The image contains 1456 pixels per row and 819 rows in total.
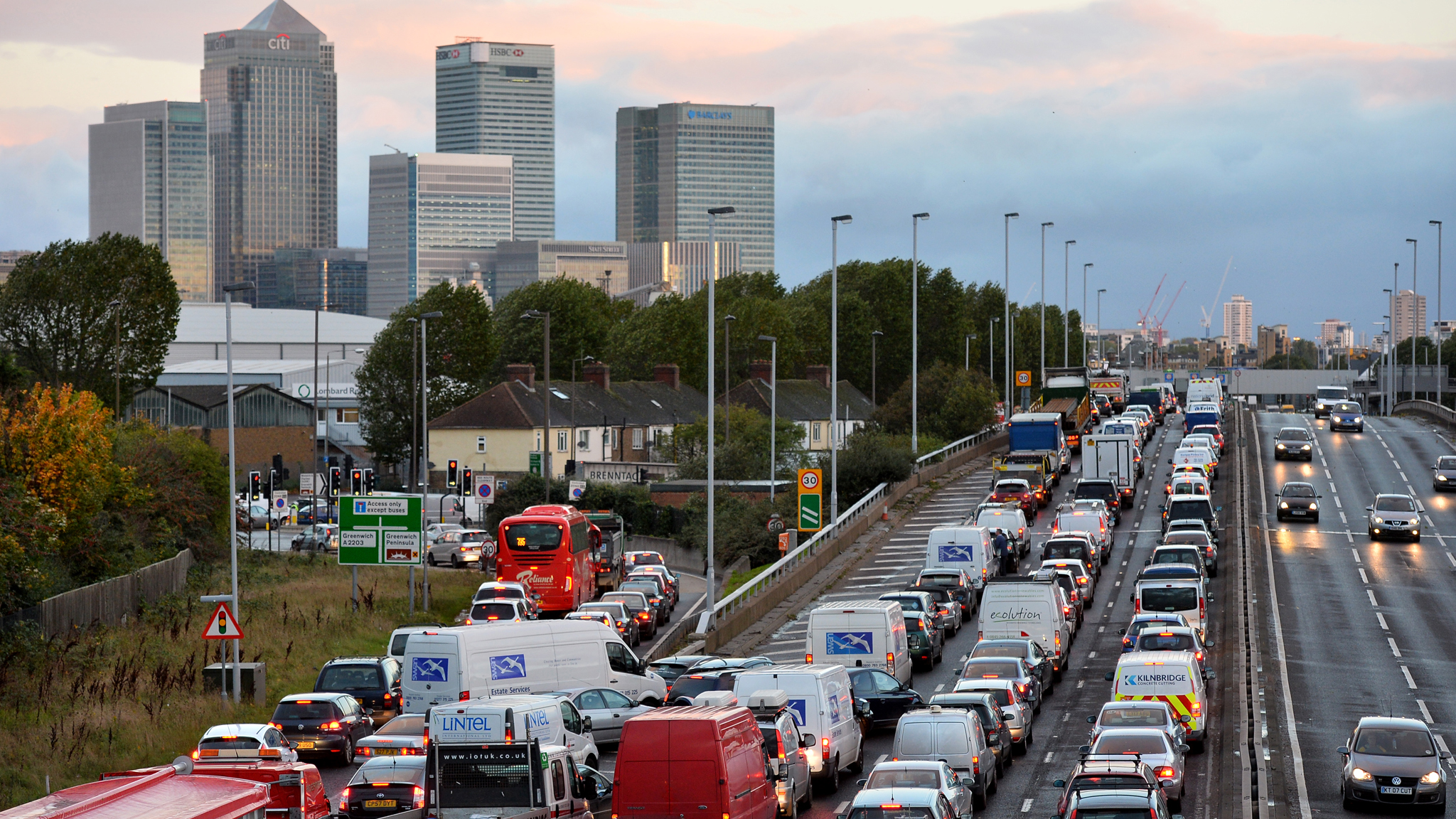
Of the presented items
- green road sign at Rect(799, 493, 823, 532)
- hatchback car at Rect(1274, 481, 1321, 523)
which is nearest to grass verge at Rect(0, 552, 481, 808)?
green road sign at Rect(799, 493, 823, 532)

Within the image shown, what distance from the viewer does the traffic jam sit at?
64.7 feet

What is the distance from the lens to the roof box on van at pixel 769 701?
23625mm

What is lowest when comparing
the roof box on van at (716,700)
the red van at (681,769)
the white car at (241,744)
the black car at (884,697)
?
the black car at (884,697)

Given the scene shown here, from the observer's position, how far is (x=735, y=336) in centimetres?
13375

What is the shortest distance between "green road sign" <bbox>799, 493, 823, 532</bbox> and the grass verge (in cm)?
1112

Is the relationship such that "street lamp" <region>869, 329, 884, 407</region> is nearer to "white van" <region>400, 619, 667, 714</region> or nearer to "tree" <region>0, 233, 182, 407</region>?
"tree" <region>0, 233, 182, 407</region>

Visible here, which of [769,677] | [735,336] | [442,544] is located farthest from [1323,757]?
[735,336]

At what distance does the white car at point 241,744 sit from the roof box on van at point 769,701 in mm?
→ 6810

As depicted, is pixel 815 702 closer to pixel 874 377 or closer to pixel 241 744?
pixel 241 744

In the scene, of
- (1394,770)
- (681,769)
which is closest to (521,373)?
(1394,770)

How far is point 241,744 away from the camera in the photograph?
23922mm

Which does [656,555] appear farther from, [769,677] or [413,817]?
[413,817]

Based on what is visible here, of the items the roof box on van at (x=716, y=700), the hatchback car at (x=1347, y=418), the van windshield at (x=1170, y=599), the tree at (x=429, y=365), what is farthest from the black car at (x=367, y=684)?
the tree at (x=429, y=365)

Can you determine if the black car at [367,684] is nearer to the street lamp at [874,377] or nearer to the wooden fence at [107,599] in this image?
the wooden fence at [107,599]
